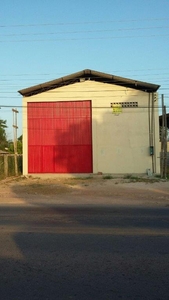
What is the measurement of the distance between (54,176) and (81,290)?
28.2 meters

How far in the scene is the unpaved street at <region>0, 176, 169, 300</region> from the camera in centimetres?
552

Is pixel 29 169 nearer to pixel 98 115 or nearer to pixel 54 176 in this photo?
pixel 54 176

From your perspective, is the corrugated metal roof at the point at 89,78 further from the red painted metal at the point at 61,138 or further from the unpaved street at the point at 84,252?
the unpaved street at the point at 84,252

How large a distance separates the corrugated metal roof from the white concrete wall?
0.48 meters

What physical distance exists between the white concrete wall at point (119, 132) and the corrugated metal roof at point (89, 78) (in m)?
0.48

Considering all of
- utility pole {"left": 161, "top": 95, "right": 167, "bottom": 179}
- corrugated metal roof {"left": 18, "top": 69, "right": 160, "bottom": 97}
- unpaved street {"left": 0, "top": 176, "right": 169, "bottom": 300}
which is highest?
corrugated metal roof {"left": 18, "top": 69, "right": 160, "bottom": 97}

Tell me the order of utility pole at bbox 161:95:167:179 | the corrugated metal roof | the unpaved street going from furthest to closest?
the corrugated metal roof < utility pole at bbox 161:95:167:179 < the unpaved street

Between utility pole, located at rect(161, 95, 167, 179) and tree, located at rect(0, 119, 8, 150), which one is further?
tree, located at rect(0, 119, 8, 150)

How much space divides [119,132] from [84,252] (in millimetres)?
26292

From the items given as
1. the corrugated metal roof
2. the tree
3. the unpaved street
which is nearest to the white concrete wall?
the corrugated metal roof

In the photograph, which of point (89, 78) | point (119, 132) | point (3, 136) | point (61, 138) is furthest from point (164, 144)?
point (3, 136)

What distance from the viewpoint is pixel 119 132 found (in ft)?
110

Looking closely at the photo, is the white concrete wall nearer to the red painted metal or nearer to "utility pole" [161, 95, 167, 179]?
the red painted metal

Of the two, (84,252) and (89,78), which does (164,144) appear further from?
(84,252)
